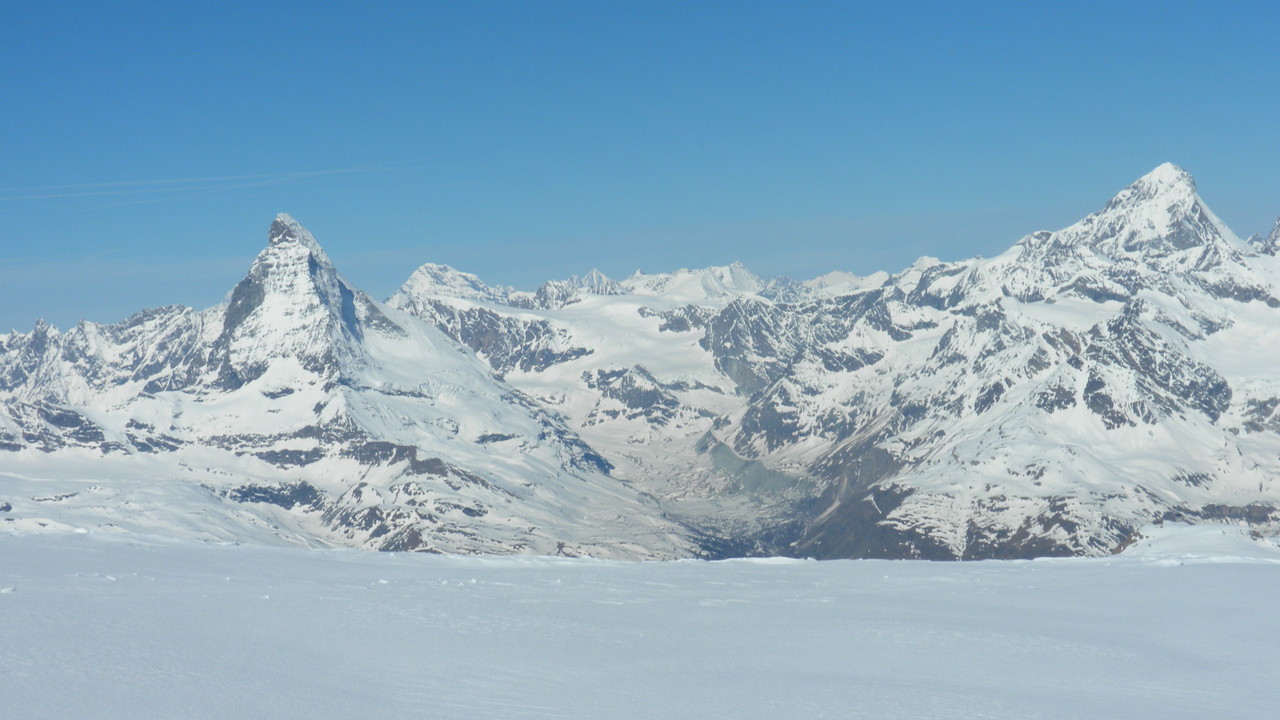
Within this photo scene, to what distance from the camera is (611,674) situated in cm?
3638

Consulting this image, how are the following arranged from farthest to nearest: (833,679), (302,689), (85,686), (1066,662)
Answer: (1066,662) < (833,679) < (302,689) < (85,686)

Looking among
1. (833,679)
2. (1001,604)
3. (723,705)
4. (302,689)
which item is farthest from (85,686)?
(1001,604)

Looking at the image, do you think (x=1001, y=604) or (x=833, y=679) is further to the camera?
(x=1001, y=604)

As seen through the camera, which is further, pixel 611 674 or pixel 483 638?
pixel 483 638

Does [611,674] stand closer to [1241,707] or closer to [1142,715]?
[1142,715]

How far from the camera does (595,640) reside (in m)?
41.9

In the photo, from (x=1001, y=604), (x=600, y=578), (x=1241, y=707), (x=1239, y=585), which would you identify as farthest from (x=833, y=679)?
(x=1239, y=585)

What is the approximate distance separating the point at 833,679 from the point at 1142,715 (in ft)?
29.0

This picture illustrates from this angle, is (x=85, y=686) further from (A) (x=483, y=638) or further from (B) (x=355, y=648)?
(A) (x=483, y=638)

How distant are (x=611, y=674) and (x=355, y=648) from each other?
8.29m

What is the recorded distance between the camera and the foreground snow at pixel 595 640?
32.2 metres

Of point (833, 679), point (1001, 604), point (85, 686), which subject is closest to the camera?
point (85, 686)

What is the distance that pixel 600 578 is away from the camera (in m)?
59.5

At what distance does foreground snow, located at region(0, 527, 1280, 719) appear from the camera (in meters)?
32.2
